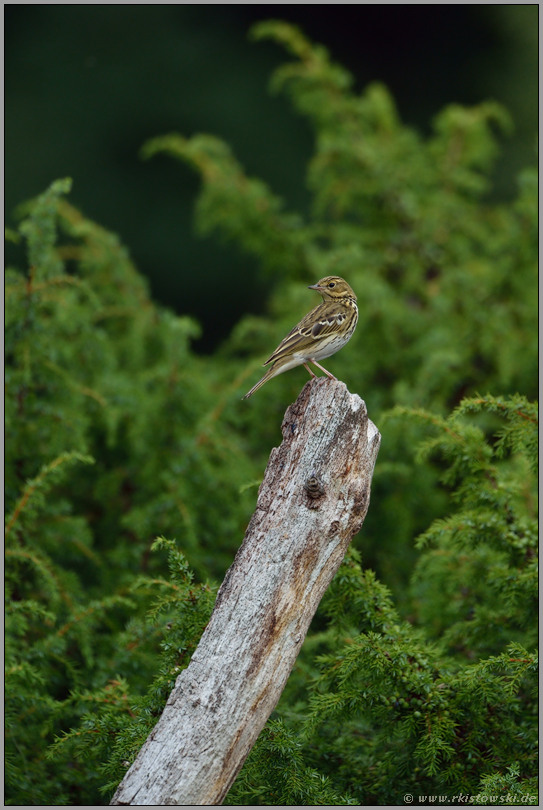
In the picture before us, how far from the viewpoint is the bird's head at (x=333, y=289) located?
3.93 meters

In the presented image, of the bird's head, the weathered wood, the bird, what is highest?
the bird's head

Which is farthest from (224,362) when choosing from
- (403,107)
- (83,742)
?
(403,107)

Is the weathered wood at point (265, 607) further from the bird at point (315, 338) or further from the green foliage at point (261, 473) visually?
the bird at point (315, 338)

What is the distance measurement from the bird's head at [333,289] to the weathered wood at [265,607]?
58.2 inches

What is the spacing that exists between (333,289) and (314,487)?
1.85 metres

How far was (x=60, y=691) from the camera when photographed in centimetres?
355

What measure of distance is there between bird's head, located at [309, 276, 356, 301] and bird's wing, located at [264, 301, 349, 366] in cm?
30

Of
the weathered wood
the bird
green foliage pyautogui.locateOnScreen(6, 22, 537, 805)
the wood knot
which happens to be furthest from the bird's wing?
the wood knot

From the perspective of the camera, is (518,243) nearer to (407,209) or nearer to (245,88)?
(407,209)

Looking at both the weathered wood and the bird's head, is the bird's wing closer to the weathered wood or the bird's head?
the bird's head

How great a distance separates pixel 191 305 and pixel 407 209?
7294 mm

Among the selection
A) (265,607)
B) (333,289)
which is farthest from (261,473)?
(265,607)

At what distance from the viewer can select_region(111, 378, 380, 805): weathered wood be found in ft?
6.76

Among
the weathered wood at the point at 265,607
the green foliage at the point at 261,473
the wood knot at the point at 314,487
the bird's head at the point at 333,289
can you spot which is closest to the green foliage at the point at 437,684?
the green foliage at the point at 261,473
